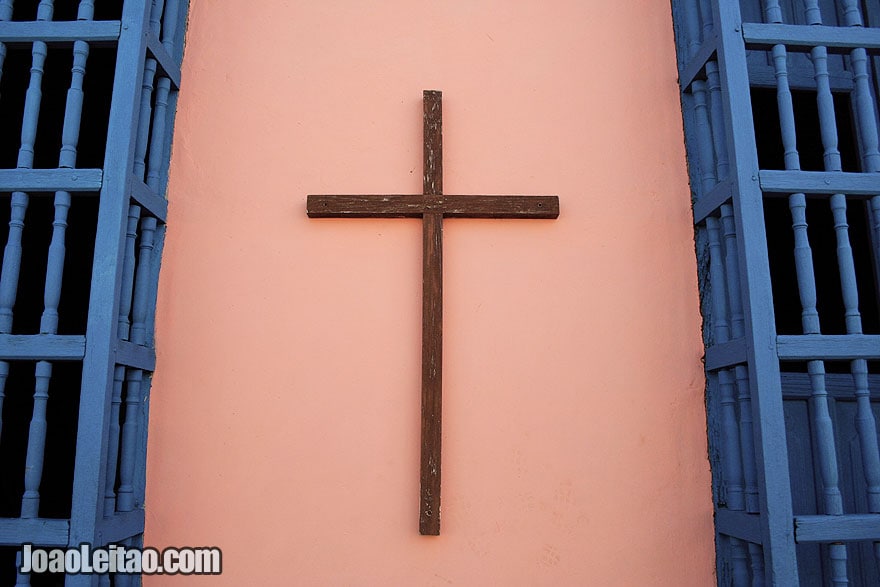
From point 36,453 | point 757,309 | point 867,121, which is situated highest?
point 867,121

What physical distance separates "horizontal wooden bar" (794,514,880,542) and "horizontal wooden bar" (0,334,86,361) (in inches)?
94.6

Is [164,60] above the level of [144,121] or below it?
above

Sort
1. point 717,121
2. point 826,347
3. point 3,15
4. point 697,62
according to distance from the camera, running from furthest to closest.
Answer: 1. point 697,62
2. point 717,121
3. point 3,15
4. point 826,347

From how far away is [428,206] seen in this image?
2855 mm

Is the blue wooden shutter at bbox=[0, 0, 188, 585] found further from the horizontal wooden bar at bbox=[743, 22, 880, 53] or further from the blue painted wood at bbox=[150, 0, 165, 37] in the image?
the horizontal wooden bar at bbox=[743, 22, 880, 53]

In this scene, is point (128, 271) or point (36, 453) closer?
point (36, 453)

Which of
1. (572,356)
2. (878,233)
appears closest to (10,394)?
(572,356)

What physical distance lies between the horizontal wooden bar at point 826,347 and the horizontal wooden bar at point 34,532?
2.41 metres

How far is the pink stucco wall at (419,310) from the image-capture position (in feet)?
8.78

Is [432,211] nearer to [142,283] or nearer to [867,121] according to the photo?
[142,283]

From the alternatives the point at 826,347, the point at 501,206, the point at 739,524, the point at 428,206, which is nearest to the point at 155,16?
the point at 428,206

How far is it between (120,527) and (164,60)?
Answer: 1760mm

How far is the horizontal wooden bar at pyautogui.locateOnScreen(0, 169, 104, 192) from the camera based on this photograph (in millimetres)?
2514

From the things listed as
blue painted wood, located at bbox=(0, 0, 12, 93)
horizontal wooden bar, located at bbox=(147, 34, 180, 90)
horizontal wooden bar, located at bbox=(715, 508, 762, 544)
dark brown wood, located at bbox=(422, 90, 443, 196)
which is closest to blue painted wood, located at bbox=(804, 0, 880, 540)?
horizontal wooden bar, located at bbox=(715, 508, 762, 544)
